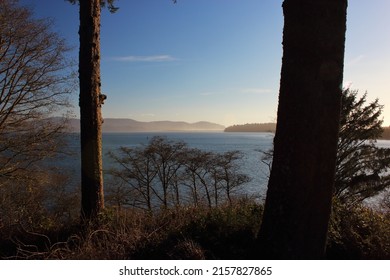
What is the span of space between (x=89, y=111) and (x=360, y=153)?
2437 cm

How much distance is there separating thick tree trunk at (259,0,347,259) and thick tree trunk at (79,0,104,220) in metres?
3.84

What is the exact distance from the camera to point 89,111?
6234 mm

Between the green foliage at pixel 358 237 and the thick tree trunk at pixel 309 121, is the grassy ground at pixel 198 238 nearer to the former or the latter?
the green foliage at pixel 358 237

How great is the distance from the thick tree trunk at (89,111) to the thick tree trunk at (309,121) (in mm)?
3837

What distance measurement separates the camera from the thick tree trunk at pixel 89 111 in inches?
245

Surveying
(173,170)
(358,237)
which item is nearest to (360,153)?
(173,170)

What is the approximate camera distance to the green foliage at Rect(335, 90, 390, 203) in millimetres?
24812

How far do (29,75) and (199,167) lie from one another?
63.6 feet

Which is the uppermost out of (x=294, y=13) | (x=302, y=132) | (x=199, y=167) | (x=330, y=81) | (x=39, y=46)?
(x=39, y=46)

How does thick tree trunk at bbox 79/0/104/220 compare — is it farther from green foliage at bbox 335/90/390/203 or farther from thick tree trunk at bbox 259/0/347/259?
green foliage at bbox 335/90/390/203

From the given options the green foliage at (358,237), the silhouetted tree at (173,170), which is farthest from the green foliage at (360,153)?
the green foliage at (358,237)

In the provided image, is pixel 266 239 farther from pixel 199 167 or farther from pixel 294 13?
pixel 199 167
